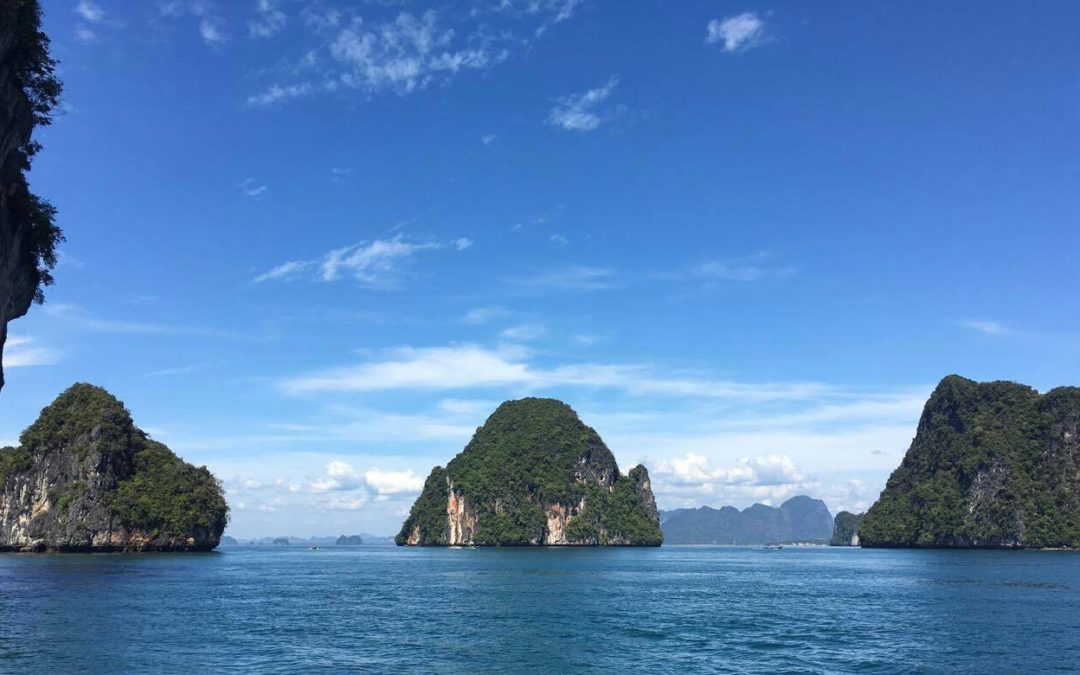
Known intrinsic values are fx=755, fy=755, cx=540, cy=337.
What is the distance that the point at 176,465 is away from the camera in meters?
153

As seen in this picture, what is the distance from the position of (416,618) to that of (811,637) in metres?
25.0

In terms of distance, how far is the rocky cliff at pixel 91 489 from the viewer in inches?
5423

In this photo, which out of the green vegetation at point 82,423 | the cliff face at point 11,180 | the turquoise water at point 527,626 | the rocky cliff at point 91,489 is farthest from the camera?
the green vegetation at point 82,423

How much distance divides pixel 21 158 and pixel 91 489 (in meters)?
115

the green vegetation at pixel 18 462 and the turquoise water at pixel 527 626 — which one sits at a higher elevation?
the green vegetation at pixel 18 462

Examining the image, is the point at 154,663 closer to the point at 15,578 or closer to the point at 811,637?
the point at 811,637

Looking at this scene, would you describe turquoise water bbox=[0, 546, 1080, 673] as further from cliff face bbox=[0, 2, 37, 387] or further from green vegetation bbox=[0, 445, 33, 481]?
green vegetation bbox=[0, 445, 33, 481]

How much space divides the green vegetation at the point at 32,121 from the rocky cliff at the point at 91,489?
348ft

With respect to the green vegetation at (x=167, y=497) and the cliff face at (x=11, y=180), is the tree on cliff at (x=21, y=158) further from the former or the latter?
the green vegetation at (x=167, y=497)

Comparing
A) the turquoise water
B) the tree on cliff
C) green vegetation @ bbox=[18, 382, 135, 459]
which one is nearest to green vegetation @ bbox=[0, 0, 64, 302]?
the tree on cliff

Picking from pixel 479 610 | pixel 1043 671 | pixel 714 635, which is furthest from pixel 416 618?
pixel 1043 671

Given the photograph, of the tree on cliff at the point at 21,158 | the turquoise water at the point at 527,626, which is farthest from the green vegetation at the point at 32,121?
the turquoise water at the point at 527,626

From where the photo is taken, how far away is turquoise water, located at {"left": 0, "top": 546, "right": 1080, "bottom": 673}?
114ft

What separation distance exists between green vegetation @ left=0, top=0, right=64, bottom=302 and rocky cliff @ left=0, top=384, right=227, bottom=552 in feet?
348
